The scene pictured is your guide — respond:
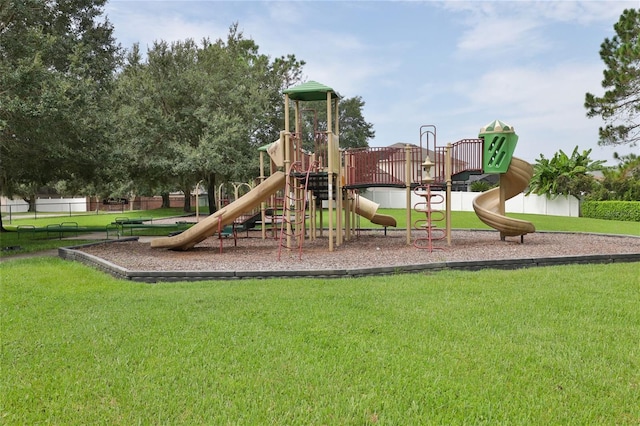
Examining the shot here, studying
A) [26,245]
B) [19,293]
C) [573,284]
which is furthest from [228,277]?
[26,245]

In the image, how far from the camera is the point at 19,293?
23.0ft

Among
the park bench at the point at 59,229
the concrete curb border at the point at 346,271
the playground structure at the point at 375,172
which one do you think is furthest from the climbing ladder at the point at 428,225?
the park bench at the point at 59,229

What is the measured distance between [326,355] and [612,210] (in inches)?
1145

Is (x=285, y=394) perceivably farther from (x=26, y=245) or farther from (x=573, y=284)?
(x=26, y=245)

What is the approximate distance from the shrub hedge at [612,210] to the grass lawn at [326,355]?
2300cm

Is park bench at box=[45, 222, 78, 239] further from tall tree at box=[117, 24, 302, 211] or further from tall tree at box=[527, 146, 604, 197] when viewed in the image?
tall tree at box=[527, 146, 604, 197]

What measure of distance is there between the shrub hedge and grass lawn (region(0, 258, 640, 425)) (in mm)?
23002

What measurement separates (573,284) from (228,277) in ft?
18.4

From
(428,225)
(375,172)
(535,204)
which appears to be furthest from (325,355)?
(535,204)

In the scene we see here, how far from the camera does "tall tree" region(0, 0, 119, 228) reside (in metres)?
10.1

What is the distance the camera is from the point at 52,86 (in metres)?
10.6

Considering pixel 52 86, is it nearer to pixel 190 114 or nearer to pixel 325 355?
pixel 325 355

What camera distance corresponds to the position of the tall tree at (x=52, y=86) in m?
10.1

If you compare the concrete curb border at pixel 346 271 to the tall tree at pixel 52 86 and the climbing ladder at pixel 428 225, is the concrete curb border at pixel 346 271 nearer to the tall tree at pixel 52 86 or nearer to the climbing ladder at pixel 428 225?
the climbing ladder at pixel 428 225
